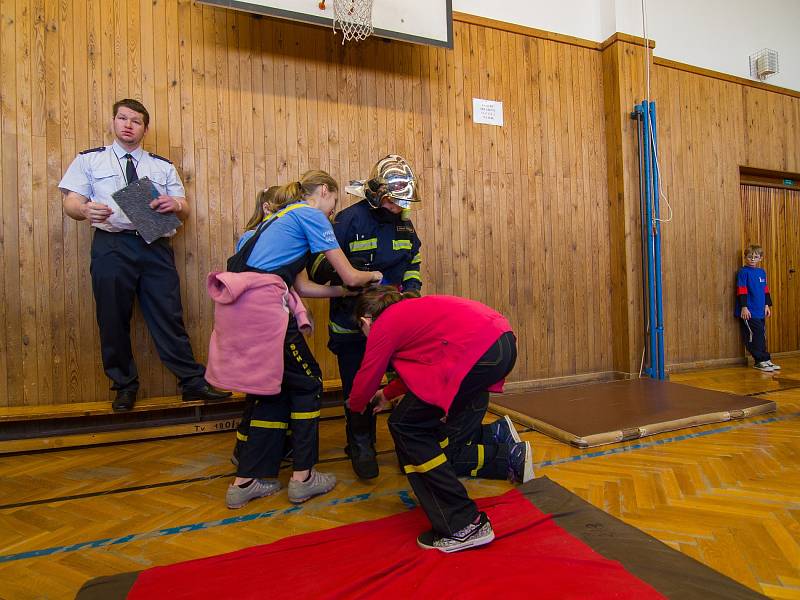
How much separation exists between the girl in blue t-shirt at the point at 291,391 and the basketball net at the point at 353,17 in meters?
2.02

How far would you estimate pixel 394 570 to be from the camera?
153 centimetres

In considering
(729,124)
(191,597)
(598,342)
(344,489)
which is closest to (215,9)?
(344,489)

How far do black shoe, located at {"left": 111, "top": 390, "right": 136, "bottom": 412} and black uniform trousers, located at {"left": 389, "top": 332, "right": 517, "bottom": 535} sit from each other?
2123 millimetres

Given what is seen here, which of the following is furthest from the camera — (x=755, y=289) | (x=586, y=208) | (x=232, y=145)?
(x=755, y=289)

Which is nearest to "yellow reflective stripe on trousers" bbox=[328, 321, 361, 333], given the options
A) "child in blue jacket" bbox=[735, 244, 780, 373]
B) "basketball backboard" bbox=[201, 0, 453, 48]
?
"basketball backboard" bbox=[201, 0, 453, 48]

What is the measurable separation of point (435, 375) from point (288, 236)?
91 cm

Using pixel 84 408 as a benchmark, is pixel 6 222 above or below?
above

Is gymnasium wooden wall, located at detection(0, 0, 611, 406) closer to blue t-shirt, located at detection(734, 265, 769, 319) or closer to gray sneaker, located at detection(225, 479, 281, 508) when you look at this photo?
gray sneaker, located at detection(225, 479, 281, 508)

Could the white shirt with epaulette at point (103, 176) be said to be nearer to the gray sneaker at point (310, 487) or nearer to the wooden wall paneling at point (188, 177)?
the wooden wall paneling at point (188, 177)

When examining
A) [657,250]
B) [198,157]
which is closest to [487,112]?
[657,250]

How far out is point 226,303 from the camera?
1958 mm

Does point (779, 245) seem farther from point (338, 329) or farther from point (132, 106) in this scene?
point (132, 106)

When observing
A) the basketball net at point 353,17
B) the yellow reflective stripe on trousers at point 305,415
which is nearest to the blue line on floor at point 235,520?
the yellow reflective stripe on trousers at point 305,415

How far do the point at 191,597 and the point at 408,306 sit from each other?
1.15m
